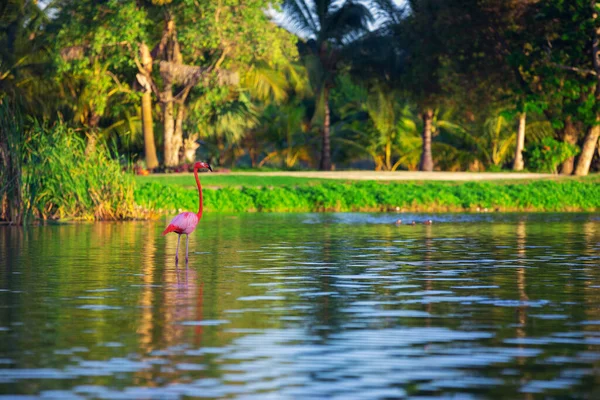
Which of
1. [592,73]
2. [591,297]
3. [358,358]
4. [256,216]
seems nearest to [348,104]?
[592,73]

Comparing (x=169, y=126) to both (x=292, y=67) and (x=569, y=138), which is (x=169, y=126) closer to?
(x=292, y=67)

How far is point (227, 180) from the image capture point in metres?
46.8

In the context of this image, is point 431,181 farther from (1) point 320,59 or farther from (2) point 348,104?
(2) point 348,104

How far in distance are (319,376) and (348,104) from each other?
6442 cm

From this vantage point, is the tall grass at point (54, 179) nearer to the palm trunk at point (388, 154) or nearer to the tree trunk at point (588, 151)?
the tree trunk at point (588, 151)

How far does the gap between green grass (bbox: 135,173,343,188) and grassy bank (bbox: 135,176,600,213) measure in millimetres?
518

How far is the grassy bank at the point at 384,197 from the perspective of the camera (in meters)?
43.1

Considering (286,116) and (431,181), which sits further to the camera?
(286,116)

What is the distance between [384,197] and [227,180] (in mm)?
6206

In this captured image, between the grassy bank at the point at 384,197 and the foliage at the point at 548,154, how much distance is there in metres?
8.88

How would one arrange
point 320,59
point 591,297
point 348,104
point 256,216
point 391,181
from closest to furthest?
1. point 591,297
2. point 256,216
3. point 391,181
4. point 320,59
5. point 348,104

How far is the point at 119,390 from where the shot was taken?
8727 millimetres

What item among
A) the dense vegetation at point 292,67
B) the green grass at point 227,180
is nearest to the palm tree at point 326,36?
the dense vegetation at point 292,67

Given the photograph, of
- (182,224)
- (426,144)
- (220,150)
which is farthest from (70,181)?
(220,150)
